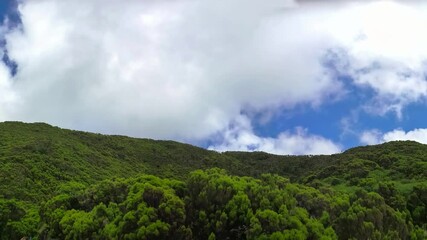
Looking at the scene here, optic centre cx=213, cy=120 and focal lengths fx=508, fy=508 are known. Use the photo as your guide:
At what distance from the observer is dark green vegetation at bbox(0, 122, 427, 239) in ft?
119

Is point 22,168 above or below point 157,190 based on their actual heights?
above

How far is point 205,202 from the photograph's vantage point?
38312 mm

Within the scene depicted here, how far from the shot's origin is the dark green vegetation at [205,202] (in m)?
36.2

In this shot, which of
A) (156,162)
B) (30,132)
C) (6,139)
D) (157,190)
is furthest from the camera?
(156,162)

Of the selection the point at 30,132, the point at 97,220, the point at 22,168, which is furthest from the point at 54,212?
the point at 30,132

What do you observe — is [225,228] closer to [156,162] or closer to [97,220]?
[97,220]

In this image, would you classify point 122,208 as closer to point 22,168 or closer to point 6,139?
point 22,168

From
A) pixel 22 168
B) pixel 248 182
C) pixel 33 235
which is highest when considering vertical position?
pixel 22 168

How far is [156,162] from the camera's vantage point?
115 meters

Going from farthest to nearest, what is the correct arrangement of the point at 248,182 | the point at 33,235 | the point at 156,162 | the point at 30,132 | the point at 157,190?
the point at 156,162, the point at 30,132, the point at 33,235, the point at 248,182, the point at 157,190

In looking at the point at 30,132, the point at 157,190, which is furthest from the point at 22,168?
the point at 157,190

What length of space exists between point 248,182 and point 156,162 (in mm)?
75605

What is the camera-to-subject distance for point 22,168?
77812mm

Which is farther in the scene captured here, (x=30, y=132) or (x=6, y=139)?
(x=30, y=132)
